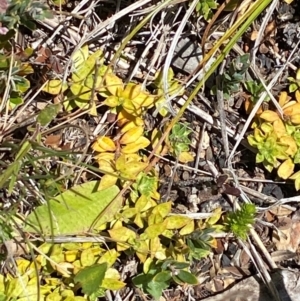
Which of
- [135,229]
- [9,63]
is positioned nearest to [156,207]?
[135,229]

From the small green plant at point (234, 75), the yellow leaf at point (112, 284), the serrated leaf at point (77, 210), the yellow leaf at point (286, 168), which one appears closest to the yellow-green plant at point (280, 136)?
the yellow leaf at point (286, 168)

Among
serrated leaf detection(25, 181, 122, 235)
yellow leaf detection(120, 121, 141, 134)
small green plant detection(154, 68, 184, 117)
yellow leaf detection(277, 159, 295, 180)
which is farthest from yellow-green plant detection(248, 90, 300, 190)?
serrated leaf detection(25, 181, 122, 235)

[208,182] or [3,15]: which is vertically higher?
[3,15]

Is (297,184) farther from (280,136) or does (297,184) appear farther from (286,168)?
(280,136)

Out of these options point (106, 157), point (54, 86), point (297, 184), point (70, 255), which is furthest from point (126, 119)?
point (297, 184)

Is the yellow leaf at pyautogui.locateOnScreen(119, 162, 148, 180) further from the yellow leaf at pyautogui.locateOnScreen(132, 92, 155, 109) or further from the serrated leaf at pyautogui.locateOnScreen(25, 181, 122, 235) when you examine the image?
the yellow leaf at pyautogui.locateOnScreen(132, 92, 155, 109)

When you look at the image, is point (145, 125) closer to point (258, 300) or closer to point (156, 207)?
point (156, 207)
